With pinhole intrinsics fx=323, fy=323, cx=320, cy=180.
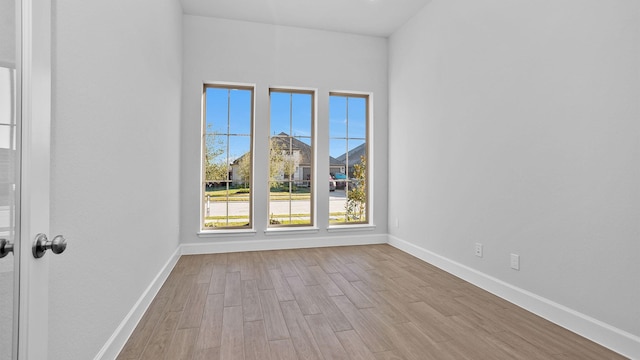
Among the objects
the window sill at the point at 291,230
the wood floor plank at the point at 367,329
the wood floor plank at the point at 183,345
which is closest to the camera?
the wood floor plank at the point at 183,345

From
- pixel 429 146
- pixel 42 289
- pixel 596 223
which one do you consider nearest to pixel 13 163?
pixel 42 289

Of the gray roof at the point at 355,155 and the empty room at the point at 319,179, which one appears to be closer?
the empty room at the point at 319,179

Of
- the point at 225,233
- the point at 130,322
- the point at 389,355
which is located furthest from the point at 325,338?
the point at 225,233

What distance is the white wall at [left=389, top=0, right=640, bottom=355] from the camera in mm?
1905

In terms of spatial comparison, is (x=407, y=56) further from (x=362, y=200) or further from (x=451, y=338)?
(x=451, y=338)

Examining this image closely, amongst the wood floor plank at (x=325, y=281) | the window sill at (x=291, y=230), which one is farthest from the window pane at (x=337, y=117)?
the wood floor plank at (x=325, y=281)

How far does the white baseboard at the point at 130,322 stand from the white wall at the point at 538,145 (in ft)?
9.21

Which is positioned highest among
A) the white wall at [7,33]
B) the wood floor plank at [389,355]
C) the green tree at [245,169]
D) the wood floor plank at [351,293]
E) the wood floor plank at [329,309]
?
the white wall at [7,33]

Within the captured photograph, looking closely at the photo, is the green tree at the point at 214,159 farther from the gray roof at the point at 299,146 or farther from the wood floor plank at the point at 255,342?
the wood floor plank at the point at 255,342

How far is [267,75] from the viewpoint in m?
4.24

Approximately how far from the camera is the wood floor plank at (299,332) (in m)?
1.86

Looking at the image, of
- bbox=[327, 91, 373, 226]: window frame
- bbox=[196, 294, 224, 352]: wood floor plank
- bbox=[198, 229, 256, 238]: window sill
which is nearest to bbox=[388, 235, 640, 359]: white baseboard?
bbox=[327, 91, 373, 226]: window frame

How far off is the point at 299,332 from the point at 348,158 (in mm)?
2935

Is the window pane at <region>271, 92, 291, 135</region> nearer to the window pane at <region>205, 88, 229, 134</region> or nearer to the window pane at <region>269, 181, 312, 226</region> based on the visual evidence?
the window pane at <region>205, 88, 229, 134</region>
